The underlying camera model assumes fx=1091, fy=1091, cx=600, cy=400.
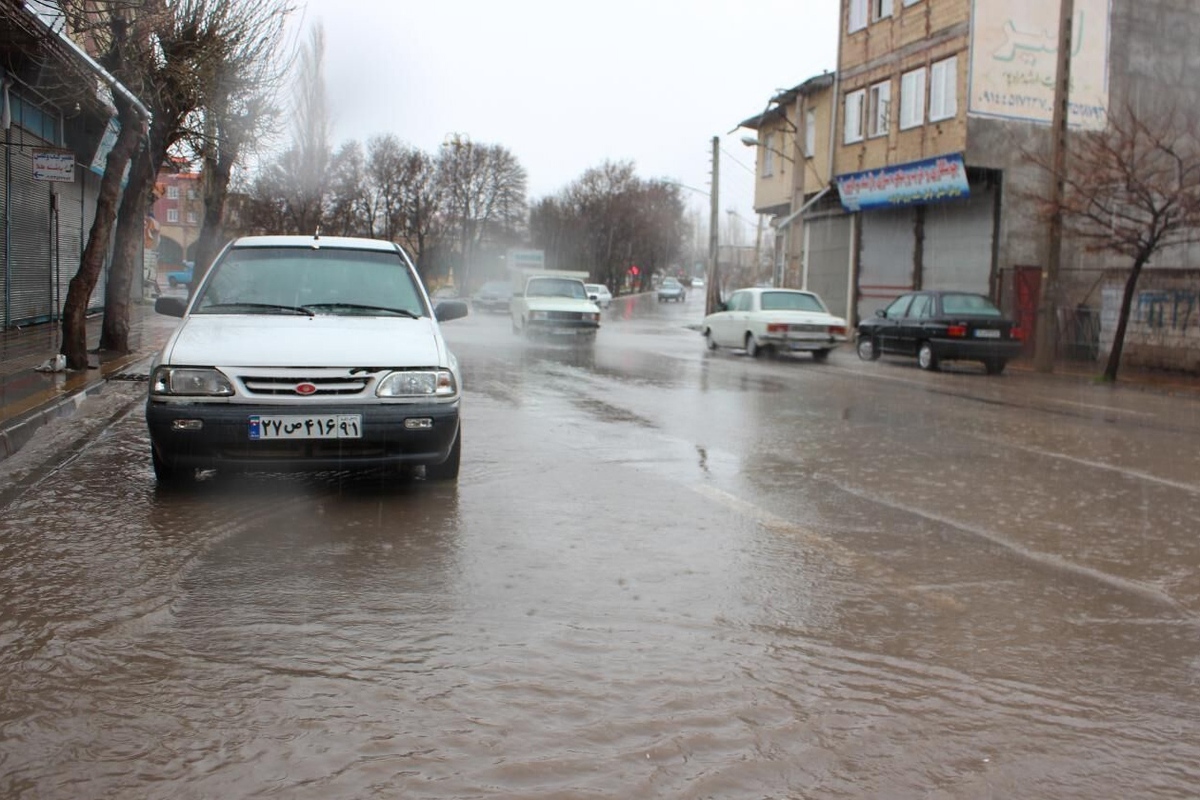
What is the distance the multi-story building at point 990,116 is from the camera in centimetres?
2573

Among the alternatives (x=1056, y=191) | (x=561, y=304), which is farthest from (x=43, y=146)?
(x=1056, y=191)

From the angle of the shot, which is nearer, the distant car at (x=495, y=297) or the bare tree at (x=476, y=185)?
the distant car at (x=495, y=297)

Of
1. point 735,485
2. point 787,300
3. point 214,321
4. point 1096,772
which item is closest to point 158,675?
point 1096,772

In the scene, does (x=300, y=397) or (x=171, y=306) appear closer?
(x=300, y=397)

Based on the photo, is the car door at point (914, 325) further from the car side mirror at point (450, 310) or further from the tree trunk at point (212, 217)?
the car side mirror at point (450, 310)

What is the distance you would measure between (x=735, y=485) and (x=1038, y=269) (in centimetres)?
1937

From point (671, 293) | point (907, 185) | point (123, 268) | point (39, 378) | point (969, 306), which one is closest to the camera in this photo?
point (39, 378)

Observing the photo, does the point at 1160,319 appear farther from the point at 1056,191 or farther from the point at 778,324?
the point at 778,324

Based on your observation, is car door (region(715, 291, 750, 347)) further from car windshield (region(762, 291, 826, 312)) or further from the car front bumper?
the car front bumper

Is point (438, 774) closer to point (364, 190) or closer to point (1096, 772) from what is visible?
point (1096, 772)

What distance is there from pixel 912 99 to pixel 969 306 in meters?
9.70

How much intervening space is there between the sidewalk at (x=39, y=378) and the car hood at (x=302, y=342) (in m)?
2.59

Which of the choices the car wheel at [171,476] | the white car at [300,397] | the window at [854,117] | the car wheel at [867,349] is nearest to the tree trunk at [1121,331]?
the car wheel at [867,349]

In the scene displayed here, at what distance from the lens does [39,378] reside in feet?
40.6
